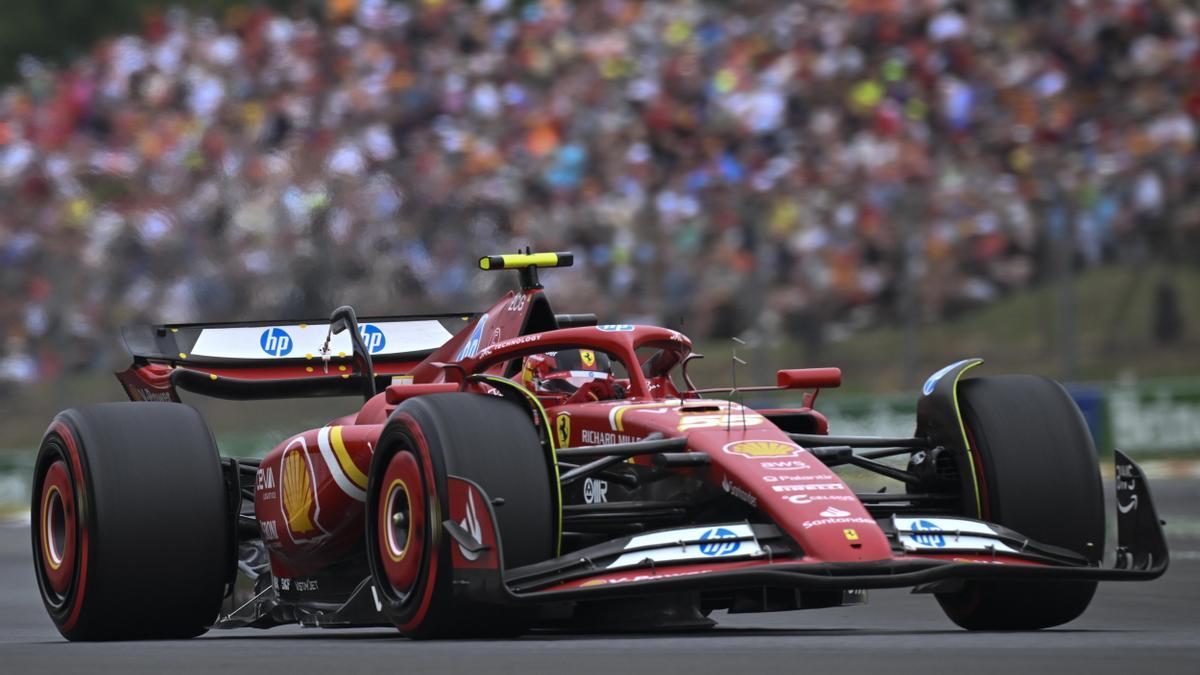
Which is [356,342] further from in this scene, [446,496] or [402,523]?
[446,496]

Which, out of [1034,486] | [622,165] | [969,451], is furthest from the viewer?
[622,165]

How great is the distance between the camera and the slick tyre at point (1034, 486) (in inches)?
278

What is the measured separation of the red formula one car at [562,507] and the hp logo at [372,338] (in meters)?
0.75

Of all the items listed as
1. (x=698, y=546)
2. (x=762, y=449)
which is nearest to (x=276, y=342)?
(x=762, y=449)

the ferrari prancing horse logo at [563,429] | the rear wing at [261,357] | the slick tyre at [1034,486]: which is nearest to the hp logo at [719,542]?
the ferrari prancing horse logo at [563,429]

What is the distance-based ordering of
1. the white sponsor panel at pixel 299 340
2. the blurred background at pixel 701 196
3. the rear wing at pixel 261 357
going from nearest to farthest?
the rear wing at pixel 261 357 < the white sponsor panel at pixel 299 340 < the blurred background at pixel 701 196

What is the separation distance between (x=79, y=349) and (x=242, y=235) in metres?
2.73

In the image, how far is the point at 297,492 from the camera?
309 inches

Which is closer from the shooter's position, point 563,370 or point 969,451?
point 969,451

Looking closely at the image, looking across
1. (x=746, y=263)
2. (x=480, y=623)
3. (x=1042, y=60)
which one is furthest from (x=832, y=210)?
(x=480, y=623)

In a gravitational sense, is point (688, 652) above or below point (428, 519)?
below

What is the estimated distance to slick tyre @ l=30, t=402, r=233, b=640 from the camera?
7500 mm

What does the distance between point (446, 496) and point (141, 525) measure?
1.80 meters

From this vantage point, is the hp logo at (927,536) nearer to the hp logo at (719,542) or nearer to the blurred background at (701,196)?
the hp logo at (719,542)
